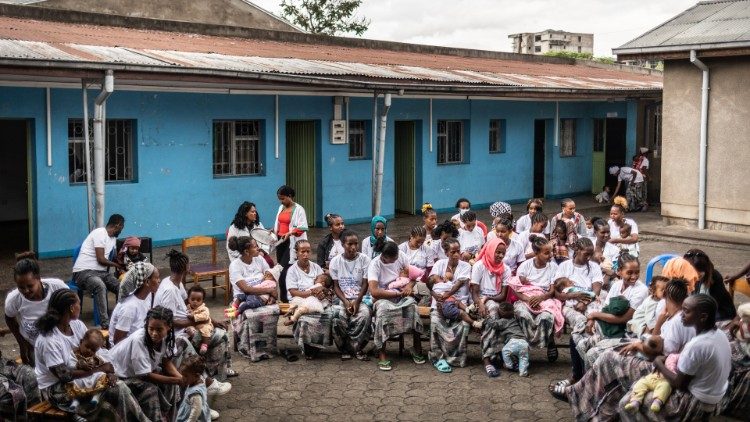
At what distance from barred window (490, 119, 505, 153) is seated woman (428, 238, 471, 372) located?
12696 mm

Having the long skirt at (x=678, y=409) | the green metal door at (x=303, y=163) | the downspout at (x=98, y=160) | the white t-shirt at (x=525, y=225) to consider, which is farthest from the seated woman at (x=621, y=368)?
the green metal door at (x=303, y=163)

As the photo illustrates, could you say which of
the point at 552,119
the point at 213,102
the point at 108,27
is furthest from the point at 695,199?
the point at 108,27

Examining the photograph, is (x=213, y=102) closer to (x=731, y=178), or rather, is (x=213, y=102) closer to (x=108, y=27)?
(x=108, y=27)

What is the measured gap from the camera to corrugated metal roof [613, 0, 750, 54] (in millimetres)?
15414

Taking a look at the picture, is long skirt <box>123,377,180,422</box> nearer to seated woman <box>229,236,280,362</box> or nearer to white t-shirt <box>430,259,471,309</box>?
seated woman <box>229,236,280,362</box>

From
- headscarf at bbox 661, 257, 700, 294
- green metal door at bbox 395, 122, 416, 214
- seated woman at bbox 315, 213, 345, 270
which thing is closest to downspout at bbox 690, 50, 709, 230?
green metal door at bbox 395, 122, 416, 214

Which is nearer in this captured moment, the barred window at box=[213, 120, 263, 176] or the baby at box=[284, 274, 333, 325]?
the baby at box=[284, 274, 333, 325]

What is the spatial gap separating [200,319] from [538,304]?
3205 millimetres

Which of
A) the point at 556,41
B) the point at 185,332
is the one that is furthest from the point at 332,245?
the point at 556,41

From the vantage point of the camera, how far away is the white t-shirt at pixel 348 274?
29.6 ft

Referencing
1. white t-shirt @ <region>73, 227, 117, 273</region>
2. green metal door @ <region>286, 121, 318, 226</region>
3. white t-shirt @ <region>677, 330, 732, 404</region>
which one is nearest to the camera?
white t-shirt @ <region>677, 330, 732, 404</region>

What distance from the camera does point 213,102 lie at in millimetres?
15430

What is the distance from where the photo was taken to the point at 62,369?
20.6ft

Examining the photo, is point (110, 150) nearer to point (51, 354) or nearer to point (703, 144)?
point (51, 354)
